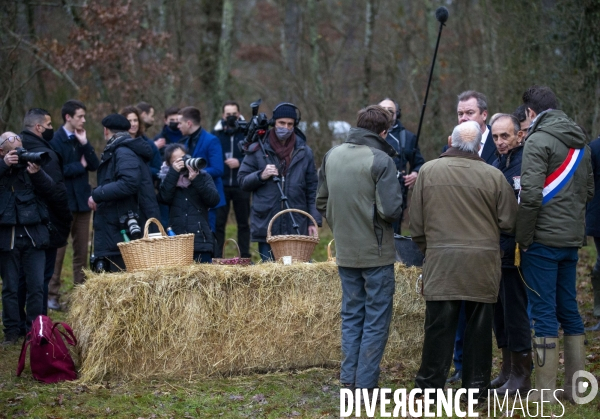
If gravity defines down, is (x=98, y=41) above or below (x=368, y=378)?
above

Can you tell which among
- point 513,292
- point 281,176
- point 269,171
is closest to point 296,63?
point 281,176

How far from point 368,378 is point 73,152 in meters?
4.83

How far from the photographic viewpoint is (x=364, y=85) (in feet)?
54.2

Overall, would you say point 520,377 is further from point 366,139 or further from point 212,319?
point 212,319

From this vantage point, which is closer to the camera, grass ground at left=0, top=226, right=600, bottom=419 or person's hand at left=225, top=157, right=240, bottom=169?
grass ground at left=0, top=226, right=600, bottom=419

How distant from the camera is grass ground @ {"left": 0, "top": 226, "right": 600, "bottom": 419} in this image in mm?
5379

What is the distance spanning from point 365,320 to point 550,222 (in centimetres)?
145

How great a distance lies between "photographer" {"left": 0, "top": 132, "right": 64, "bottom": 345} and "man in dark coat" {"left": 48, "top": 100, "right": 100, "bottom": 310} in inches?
42.2

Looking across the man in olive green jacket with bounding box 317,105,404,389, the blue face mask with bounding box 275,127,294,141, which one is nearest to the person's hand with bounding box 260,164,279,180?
the blue face mask with bounding box 275,127,294,141

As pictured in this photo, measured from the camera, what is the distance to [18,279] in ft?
24.1

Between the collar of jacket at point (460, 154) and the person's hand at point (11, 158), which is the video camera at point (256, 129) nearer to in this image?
the person's hand at point (11, 158)

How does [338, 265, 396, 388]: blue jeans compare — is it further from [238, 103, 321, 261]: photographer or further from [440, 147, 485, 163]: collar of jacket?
[238, 103, 321, 261]: photographer

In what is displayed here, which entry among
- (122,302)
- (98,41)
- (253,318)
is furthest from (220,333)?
(98,41)

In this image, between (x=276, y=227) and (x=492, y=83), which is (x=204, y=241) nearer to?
(x=276, y=227)
